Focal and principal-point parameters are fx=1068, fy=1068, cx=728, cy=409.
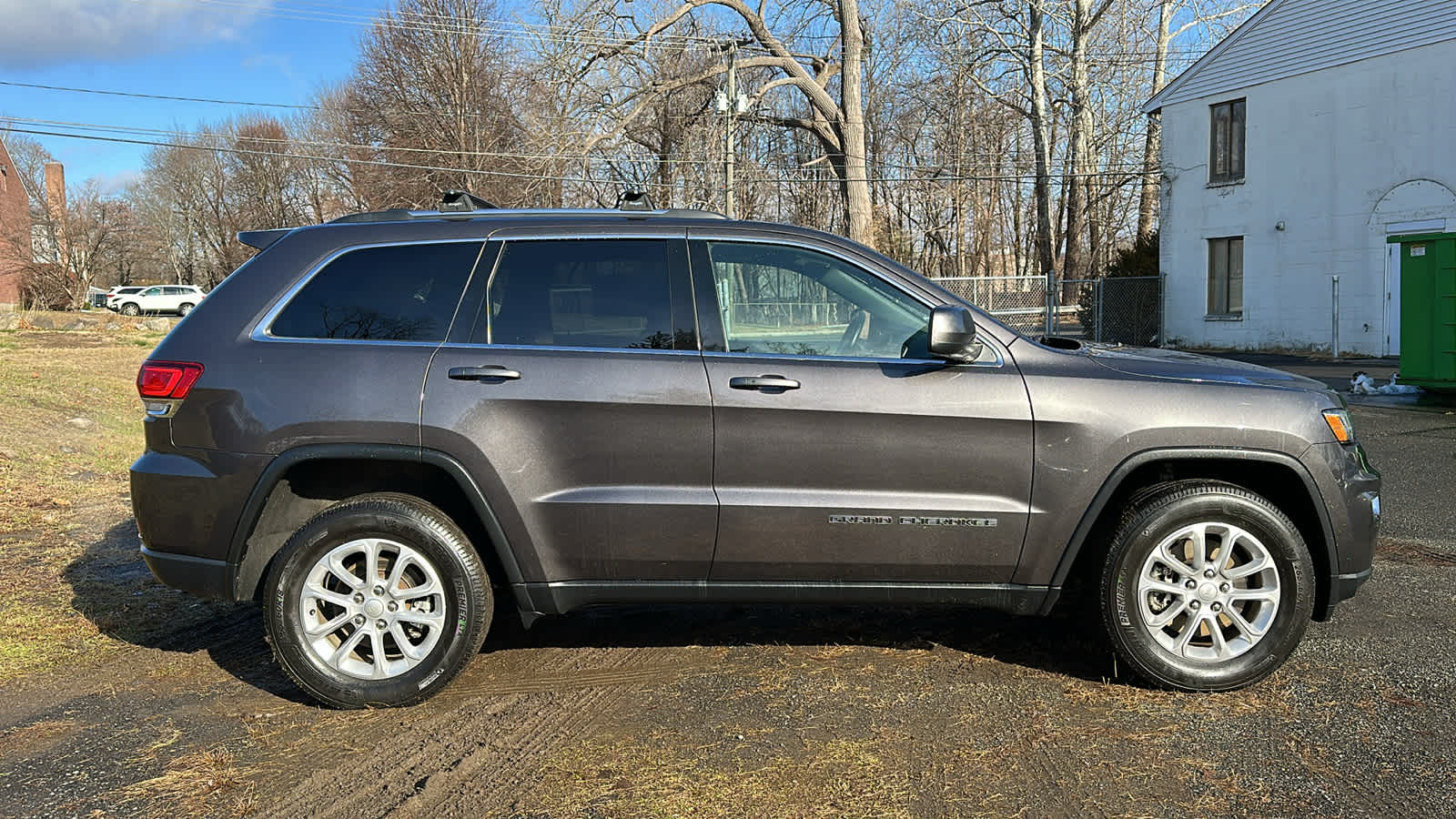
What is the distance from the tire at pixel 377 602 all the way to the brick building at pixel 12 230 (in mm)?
38328

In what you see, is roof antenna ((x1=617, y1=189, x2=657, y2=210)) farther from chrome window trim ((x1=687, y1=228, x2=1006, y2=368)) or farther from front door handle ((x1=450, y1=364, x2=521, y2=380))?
front door handle ((x1=450, y1=364, x2=521, y2=380))

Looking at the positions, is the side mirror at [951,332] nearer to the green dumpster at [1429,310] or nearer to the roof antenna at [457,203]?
the roof antenna at [457,203]

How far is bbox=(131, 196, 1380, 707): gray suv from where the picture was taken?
3973mm

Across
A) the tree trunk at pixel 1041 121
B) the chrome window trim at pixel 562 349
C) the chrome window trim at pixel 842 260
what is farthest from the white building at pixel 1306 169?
the chrome window trim at pixel 562 349

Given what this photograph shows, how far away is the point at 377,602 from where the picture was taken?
4.01 m

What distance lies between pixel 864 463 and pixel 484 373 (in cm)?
145

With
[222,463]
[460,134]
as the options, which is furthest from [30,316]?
[222,463]

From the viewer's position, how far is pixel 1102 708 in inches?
155

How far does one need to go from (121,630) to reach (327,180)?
51.1m

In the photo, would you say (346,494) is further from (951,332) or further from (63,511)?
(63,511)

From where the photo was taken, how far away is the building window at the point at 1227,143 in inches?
968

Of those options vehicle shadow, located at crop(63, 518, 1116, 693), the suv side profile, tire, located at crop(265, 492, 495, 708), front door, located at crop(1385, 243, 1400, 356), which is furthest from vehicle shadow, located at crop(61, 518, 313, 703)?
the suv side profile

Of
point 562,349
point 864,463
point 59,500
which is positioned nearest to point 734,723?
point 864,463

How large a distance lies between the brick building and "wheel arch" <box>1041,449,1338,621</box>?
3997 centimetres
